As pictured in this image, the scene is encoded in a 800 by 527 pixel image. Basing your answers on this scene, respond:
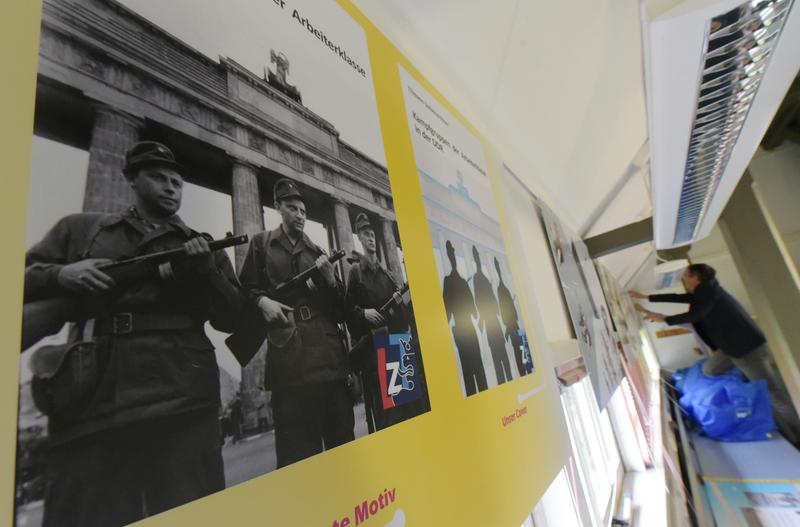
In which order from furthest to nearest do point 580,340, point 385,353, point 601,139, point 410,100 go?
1. point 601,139
2. point 580,340
3. point 410,100
4. point 385,353

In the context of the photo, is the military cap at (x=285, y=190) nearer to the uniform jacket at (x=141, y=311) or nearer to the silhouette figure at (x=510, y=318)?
the uniform jacket at (x=141, y=311)

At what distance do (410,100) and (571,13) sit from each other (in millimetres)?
542

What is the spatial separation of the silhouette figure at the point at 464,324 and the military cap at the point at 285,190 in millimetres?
237

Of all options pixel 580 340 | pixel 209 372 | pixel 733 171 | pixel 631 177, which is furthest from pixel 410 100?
pixel 631 177

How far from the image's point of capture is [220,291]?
8.3 inches

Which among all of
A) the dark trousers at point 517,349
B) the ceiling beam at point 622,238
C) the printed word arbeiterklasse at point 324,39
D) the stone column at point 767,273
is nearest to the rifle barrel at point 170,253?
the printed word arbeiterklasse at point 324,39

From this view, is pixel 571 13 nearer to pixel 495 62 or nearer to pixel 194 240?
pixel 495 62

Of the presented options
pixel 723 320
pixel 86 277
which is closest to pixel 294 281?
pixel 86 277

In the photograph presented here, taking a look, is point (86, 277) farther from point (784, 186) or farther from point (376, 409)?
point (784, 186)

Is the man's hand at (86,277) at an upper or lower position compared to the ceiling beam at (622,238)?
lower

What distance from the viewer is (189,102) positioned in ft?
0.77

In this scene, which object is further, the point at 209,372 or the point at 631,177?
the point at 631,177

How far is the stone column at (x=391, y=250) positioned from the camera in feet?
1.22

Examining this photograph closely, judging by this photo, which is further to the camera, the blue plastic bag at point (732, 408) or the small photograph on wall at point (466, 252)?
the blue plastic bag at point (732, 408)
